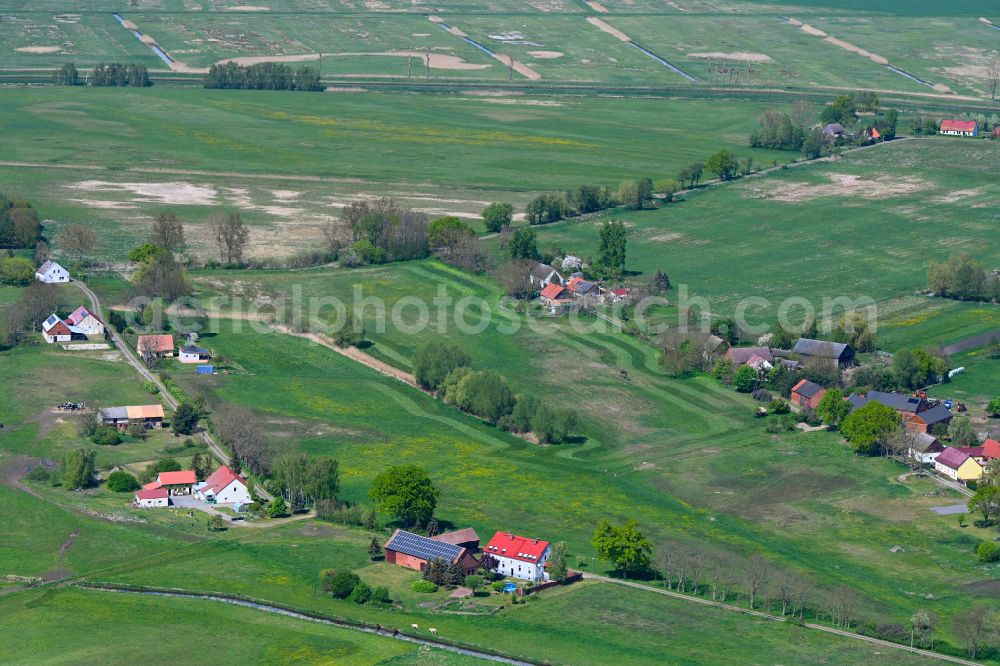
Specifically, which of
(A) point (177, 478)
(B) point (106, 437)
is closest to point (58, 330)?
(B) point (106, 437)

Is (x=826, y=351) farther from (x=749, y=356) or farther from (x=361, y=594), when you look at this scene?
(x=361, y=594)

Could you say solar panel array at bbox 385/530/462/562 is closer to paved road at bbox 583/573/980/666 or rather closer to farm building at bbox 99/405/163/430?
paved road at bbox 583/573/980/666

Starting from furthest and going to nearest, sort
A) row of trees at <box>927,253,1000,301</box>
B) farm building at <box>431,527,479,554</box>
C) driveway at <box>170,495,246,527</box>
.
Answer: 1. row of trees at <box>927,253,1000,301</box>
2. driveway at <box>170,495,246,527</box>
3. farm building at <box>431,527,479,554</box>

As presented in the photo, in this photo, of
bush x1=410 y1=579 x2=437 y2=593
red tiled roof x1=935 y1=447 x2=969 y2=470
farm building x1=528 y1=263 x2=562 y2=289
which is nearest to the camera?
bush x1=410 y1=579 x2=437 y2=593

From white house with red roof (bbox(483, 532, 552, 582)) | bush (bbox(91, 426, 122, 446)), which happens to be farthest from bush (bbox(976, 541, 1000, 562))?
bush (bbox(91, 426, 122, 446))

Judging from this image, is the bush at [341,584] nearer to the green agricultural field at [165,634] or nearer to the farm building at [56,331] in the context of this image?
the green agricultural field at [165,634]

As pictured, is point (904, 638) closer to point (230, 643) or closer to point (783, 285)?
point (230, 643)
